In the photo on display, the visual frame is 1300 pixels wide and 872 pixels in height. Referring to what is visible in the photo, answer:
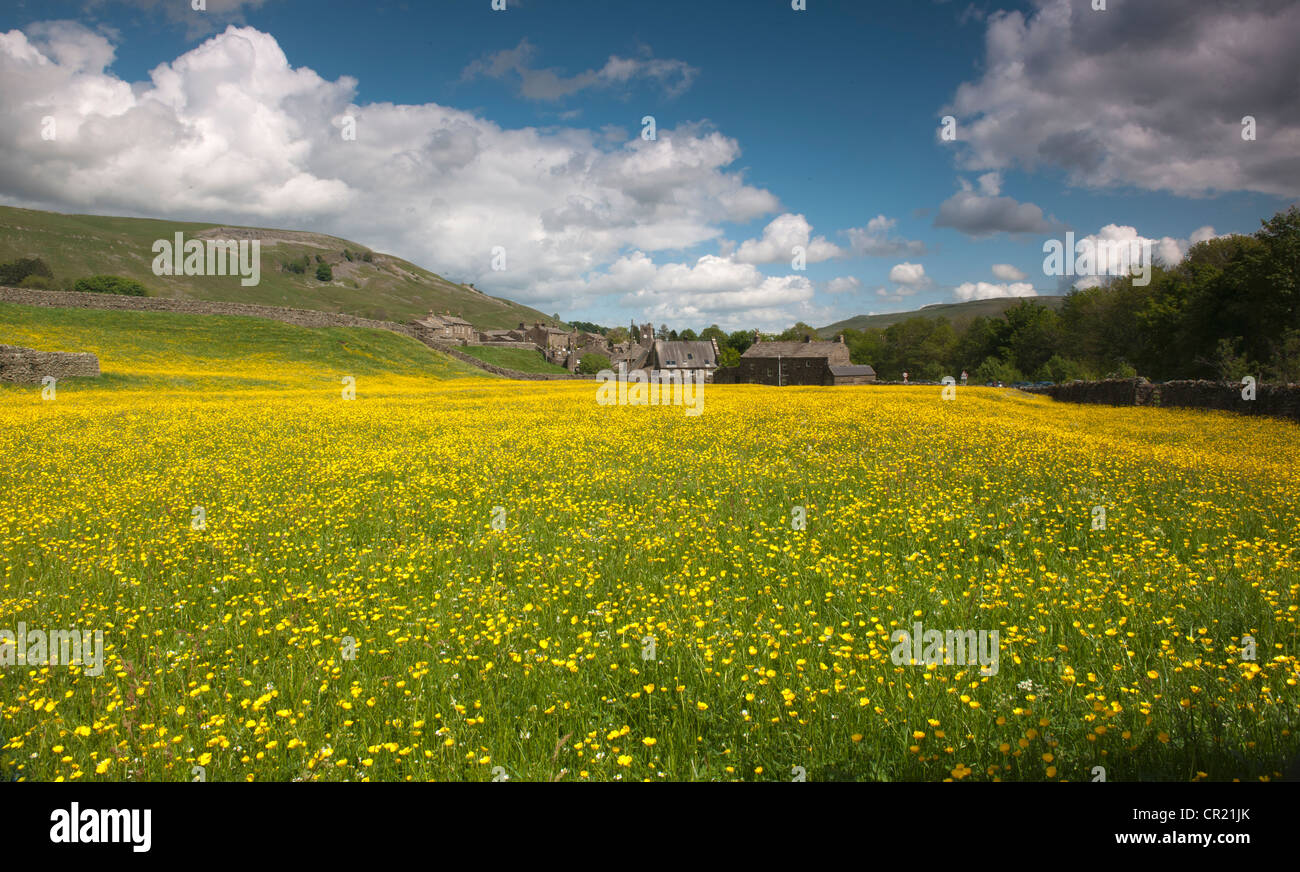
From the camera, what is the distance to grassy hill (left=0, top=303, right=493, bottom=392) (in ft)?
135

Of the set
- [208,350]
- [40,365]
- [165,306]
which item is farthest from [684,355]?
[40,365]

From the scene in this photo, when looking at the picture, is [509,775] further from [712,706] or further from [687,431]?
[687,431]

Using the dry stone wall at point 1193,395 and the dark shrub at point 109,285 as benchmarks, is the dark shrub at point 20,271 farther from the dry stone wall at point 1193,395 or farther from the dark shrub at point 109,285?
the dry stone wall at point 1193,395

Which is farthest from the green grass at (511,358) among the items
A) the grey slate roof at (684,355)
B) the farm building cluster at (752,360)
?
the grey slate roof at (684,355)

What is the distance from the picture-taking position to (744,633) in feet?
18.3

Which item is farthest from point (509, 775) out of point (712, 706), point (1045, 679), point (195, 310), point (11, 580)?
point (195, 310)

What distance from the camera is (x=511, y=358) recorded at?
313 ft

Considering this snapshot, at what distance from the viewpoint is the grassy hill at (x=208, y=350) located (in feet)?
135

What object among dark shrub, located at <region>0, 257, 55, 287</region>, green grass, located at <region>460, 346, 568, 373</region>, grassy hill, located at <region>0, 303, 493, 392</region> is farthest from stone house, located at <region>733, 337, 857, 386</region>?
dark shrub, located at <region>0, 257, 55, 287</region>

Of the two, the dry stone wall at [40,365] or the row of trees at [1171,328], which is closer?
the dry stone wall at [40,365]

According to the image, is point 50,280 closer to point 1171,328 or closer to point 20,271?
point 20,271

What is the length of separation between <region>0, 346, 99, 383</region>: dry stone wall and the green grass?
53.3 meters

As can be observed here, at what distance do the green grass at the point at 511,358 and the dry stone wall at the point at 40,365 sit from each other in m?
53.3
